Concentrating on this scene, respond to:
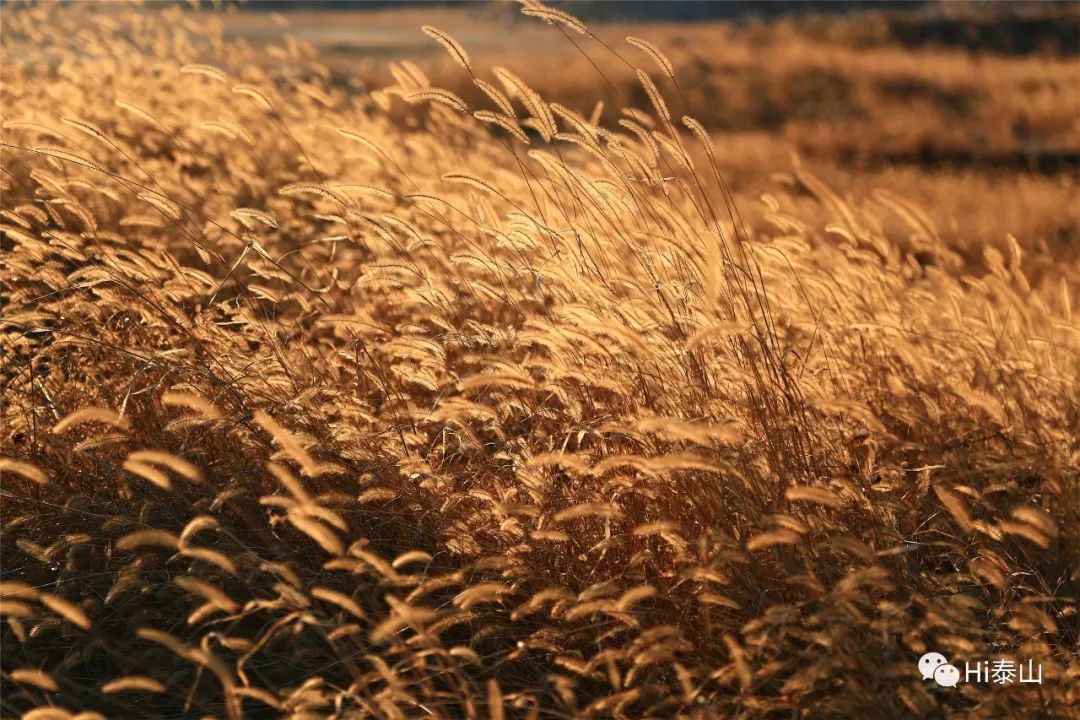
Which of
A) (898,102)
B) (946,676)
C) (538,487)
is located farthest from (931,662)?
(898,102)

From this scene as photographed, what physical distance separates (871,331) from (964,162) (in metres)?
10.4

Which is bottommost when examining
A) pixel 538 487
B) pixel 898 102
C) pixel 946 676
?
pixel 898 102

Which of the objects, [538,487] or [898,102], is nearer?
[538,487]

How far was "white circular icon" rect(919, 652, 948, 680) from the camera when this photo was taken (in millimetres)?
2453

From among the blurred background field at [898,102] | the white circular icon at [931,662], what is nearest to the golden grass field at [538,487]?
the white circular icon at [931,662]

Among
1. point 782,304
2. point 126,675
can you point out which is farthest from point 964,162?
point 126,675

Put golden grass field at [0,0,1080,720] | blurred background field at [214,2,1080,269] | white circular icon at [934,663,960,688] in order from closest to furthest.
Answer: golden grass field at [0,0,1080,720], white circular icon at [934,663,960,688], blurred background field at [214,2,1080,269]

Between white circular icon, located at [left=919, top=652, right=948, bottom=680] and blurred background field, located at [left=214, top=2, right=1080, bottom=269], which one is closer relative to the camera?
white circular icon, located at [left=919, top=652, right=948, bottom=680]

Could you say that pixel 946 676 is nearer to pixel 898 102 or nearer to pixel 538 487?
pixel 538 487

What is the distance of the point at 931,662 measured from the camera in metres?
2.47

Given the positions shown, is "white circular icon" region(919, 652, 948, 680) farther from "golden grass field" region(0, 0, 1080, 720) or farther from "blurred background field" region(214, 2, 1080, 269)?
"blurred background field" region(214, 2, 1080, 269)

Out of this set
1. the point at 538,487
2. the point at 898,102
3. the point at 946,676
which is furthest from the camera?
the point at 898,102

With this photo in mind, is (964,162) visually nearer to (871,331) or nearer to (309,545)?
(871,331)

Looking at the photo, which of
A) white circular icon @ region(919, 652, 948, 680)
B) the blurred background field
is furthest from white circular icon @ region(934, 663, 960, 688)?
the blurred background field
